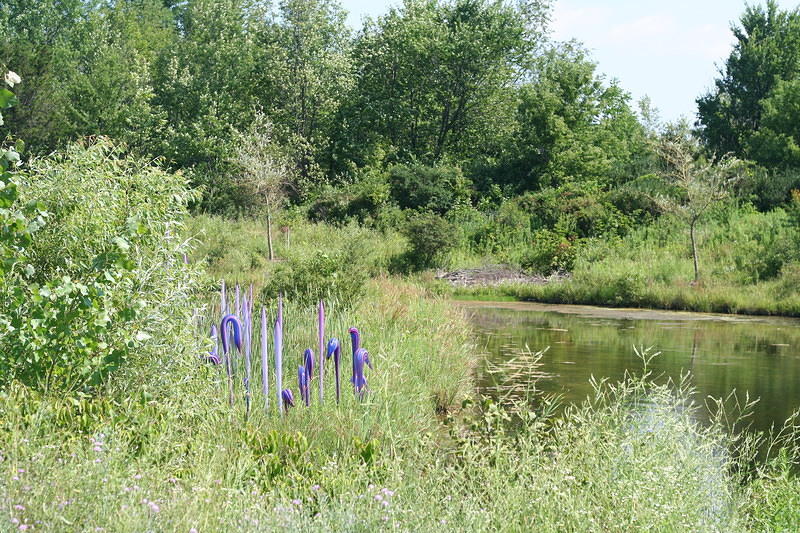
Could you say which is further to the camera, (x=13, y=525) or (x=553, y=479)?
(x=553, y=479)

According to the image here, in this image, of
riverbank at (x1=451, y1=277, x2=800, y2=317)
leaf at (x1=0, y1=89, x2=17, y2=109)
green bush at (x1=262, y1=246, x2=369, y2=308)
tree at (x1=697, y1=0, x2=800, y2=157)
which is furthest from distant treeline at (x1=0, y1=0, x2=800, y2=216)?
leaf at (x1=0, y1=89, x2=17, y2=109)

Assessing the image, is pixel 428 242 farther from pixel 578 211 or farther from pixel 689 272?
pixel 689 272

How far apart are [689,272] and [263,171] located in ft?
45.4

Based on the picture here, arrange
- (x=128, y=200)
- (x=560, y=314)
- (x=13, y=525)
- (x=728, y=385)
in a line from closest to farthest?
(x=13, y=525) → (x=128, y=200) → (x=728, y=385) → (x=560, y=314)

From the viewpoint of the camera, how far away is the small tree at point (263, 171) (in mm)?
29125

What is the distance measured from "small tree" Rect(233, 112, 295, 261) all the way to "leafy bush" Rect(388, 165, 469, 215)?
162 inches

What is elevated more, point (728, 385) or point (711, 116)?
point (711, 116)

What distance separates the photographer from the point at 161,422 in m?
5.41

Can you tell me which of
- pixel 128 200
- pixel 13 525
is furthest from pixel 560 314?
pixel 13 525

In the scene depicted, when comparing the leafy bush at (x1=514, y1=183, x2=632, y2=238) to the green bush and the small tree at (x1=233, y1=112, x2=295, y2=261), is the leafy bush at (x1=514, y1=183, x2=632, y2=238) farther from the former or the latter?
the green bush

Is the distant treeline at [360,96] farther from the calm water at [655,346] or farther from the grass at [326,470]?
the grass at [326,470]

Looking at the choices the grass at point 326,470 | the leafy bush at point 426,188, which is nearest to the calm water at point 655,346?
the grass at point 326,470

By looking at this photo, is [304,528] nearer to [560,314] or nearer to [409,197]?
[560,314]

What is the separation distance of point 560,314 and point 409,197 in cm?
1257
